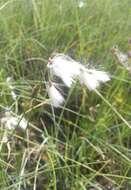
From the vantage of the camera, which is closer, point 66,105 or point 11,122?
point 11,122

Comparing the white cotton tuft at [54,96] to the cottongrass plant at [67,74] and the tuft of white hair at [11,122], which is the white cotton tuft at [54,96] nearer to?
the cottongrass plant at [67,74]

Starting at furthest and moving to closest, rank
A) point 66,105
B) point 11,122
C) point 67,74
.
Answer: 1. point 66,105
2. point 11,122
3. point 67,74

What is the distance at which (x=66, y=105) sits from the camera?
2057 mm

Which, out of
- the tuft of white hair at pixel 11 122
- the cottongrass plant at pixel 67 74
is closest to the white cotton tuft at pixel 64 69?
the cottongrass plant at pixel 67 74

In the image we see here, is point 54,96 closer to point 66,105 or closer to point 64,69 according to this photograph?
point 64,69

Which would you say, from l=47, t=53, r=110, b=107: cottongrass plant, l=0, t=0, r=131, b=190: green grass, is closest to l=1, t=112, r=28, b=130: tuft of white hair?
l=0, t=0, r=131, b=190: green grass

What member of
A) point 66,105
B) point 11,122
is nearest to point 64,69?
point 11,122

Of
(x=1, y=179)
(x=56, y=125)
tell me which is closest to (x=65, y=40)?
(x=56, y=125)

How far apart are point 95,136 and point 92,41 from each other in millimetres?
586

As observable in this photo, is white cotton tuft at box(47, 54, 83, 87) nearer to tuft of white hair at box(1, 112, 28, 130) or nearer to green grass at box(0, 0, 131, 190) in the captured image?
green grass at box(0, 0, 131, 190)

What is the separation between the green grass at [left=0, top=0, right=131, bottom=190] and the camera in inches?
68.0

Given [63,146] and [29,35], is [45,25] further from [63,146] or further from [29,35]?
[63,146]

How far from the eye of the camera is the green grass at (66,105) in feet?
5.67

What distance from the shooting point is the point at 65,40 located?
234cm
